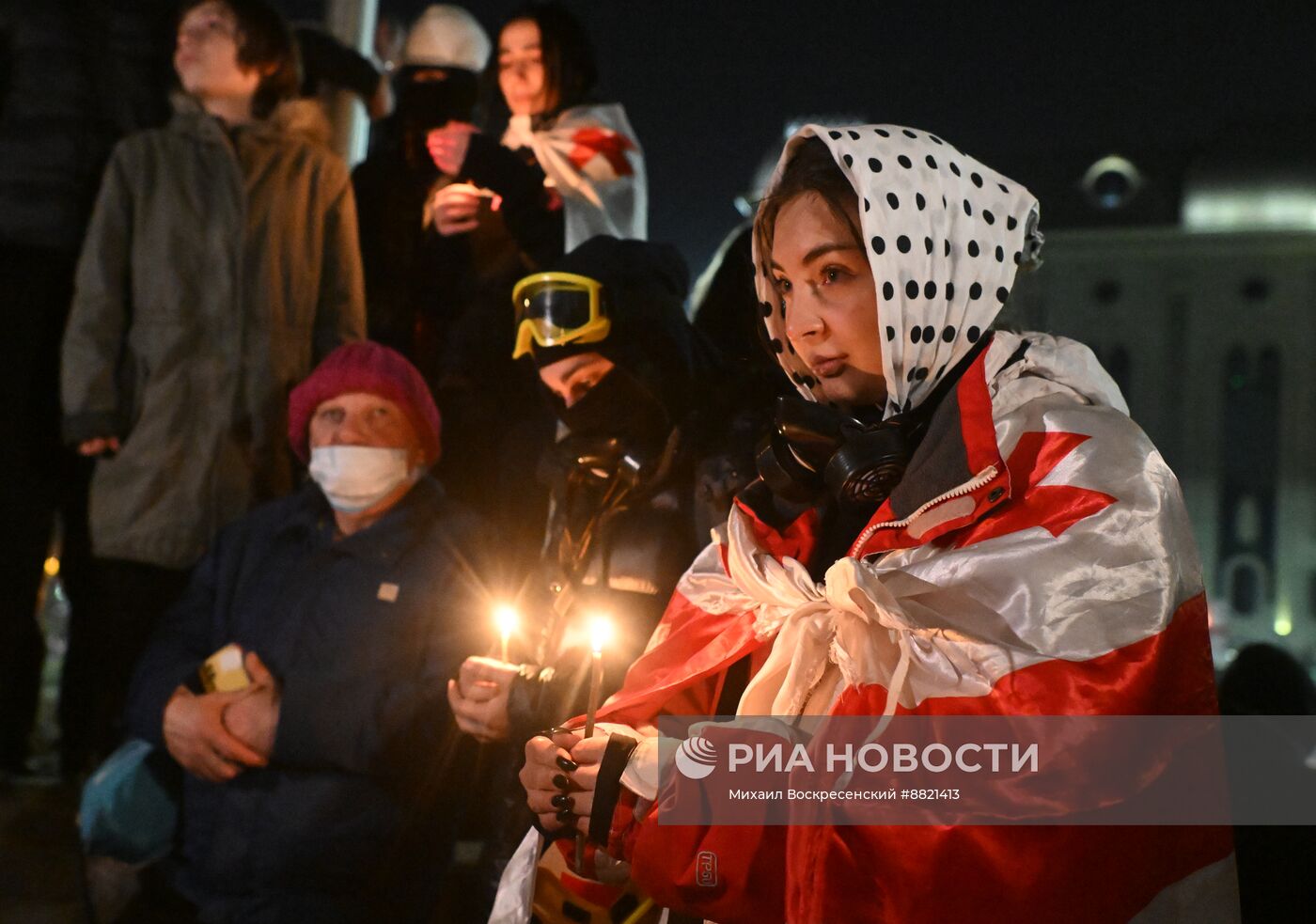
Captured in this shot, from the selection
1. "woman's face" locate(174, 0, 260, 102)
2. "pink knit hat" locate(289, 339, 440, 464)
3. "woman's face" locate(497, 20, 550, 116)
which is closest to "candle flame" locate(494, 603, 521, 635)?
"pink knit hat" locate(289, 339, 440, 464)

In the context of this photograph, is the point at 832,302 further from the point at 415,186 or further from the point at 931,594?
the point at 415,186

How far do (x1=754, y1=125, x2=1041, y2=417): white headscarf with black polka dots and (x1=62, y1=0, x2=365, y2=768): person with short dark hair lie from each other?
9.74 feet

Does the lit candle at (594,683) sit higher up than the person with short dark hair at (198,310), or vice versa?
the person with short dark hair at (198,310)

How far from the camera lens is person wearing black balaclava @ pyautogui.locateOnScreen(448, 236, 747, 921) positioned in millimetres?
2857

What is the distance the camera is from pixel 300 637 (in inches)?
146

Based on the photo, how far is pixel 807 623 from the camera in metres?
2.05

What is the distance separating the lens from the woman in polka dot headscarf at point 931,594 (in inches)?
67.2

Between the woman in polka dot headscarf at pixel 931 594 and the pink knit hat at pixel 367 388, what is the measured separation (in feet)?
6.32

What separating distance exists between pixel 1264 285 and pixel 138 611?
41962 millimetres

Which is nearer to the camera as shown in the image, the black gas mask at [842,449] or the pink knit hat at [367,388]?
the black gas mask at [842,449]

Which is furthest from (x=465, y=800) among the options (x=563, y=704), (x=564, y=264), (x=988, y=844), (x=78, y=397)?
(x=988, y=844)

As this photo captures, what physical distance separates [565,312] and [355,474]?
0.97m

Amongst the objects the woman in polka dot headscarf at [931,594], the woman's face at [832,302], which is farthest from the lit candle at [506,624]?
the woman's face at [832,302]

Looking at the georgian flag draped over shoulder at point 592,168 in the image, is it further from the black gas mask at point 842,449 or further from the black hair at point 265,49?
the black gas mask at point 842,449
